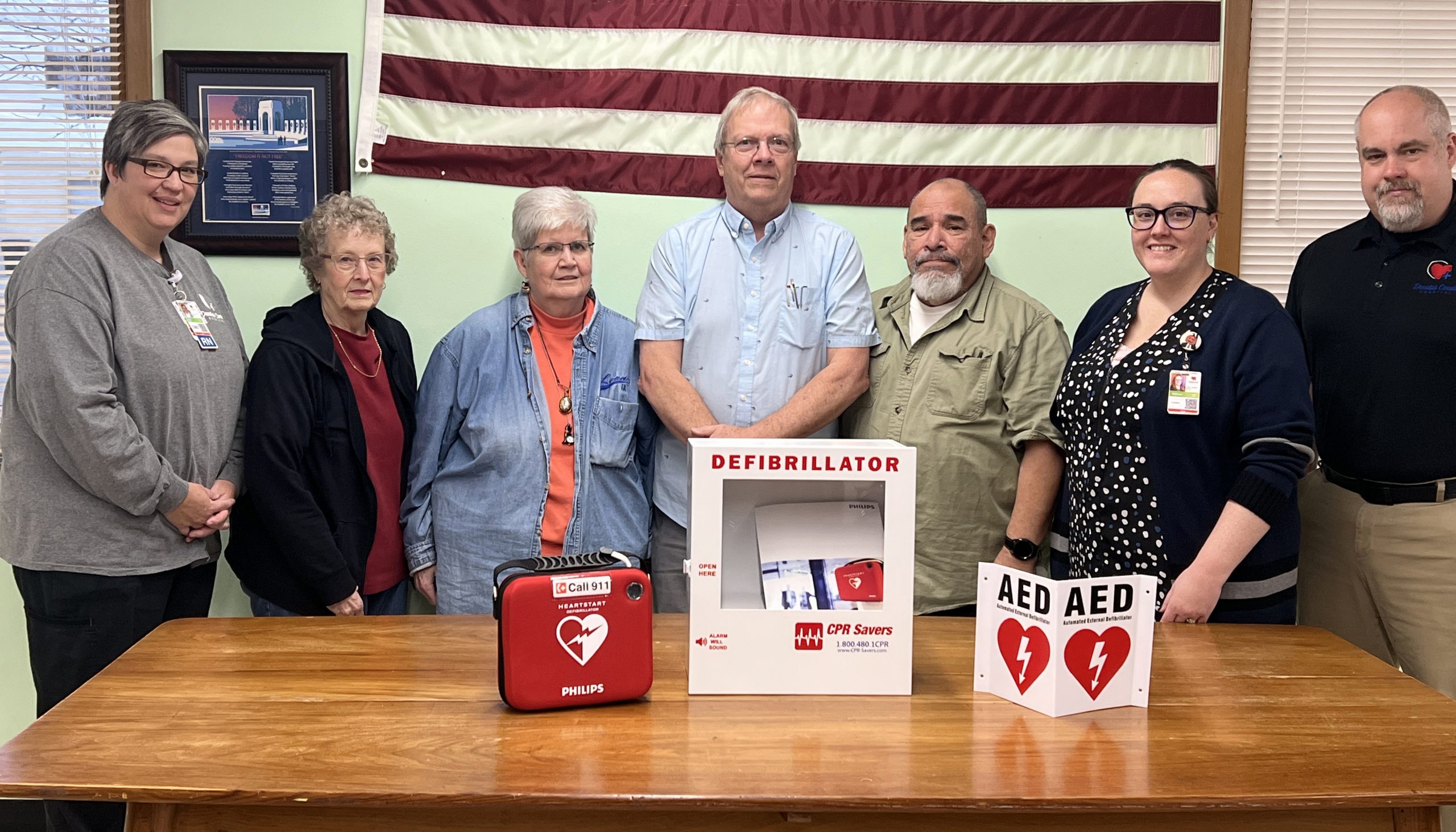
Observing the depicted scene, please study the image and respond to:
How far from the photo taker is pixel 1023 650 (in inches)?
64.6

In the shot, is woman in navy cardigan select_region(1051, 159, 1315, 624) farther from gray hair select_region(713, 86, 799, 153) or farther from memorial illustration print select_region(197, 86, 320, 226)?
memorial illustration print select_region(197, 86, 320, 226)

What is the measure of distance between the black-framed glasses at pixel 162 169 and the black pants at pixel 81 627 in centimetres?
92

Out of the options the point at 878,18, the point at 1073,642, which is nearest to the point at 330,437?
the point at 1073,642

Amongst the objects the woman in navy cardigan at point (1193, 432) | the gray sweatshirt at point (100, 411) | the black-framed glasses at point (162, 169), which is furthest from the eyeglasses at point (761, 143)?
the gray sweatshirt at point (100, 411)

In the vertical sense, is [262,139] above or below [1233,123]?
below

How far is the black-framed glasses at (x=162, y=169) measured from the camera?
95.4 inches

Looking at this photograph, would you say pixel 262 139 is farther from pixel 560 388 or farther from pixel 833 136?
pixel 833 136

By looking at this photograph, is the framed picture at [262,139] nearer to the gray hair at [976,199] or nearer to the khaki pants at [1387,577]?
the gray hair at [976,199]

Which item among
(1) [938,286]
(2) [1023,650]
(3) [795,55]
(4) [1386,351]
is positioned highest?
A: (3) [795,55]

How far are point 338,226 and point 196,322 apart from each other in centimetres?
43

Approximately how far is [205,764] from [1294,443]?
2047mm

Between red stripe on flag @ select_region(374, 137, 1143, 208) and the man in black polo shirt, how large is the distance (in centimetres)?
79

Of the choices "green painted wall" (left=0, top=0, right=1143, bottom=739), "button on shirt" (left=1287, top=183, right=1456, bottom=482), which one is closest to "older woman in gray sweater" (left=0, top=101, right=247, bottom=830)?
"green painted wall" (left=0, top=0, right=1143, bottom=739)

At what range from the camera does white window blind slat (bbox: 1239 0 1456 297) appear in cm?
327
